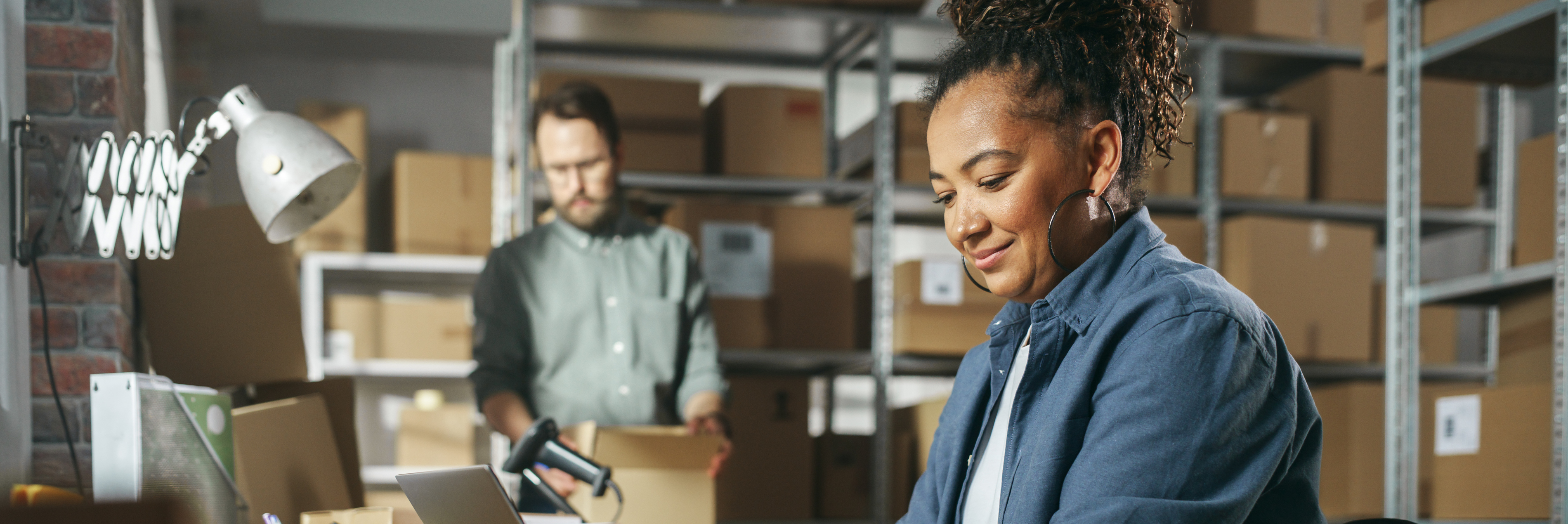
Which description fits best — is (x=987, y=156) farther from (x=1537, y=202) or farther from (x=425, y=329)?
(x=425, y=329)

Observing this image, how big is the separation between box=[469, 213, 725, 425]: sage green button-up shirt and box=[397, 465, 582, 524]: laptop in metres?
1.11

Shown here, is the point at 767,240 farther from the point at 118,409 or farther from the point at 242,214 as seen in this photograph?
the point at 118,409

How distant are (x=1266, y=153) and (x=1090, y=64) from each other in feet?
8.09

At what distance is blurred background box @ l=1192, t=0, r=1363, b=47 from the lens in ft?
10.4

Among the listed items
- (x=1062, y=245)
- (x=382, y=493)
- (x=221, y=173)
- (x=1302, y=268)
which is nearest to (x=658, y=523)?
(x=1062, y=245)

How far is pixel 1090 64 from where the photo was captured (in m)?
1.00

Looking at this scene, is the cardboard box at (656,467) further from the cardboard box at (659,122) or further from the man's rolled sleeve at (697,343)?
the cardboard box at (659,122)

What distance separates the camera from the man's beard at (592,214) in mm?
2387

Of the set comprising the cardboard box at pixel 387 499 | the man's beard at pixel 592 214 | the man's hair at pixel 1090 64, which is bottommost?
the cardboard box at pixel 387 499

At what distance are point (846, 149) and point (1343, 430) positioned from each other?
162cm

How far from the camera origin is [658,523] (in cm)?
191

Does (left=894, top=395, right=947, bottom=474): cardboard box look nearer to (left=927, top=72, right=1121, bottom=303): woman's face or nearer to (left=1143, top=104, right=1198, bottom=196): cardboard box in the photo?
(left=1143, top=104, right=1198, bottom=196): cardboard box

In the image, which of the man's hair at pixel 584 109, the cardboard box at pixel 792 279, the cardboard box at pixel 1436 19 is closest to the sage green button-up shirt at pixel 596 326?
the man's hair at pixel 584 109

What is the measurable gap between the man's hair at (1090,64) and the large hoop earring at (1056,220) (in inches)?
0.8
